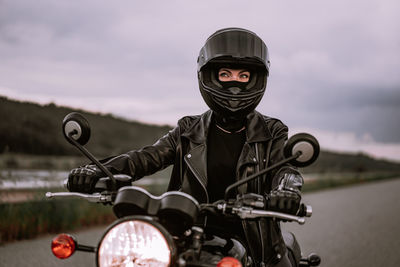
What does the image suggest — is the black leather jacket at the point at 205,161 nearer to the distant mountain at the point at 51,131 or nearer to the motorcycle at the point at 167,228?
the motorcycle at the point at 167,228

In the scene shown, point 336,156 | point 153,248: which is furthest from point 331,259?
point 336,156

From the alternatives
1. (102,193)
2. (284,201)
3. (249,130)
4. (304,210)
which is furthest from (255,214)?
(249,130)

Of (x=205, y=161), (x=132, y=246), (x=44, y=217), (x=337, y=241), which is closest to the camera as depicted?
(x=132, y=246)

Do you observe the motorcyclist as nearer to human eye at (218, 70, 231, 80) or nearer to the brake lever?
human eye at (218, 70, 231, 80)

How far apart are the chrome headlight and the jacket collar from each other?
1373 millimetres

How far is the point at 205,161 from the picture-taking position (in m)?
2.72

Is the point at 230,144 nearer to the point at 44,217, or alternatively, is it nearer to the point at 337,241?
the point at 44,217

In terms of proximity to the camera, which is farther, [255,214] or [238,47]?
[238,47]

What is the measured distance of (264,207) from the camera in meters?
1.79

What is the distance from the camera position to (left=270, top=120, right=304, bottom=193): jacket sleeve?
2283mm

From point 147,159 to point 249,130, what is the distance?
0.68 m

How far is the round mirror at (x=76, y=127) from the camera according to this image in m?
1.97

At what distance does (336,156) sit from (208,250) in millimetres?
38548

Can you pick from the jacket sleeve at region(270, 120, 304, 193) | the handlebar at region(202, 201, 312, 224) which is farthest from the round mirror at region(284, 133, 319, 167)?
the jacket sleeve at region(270, 120, 304, 193)
